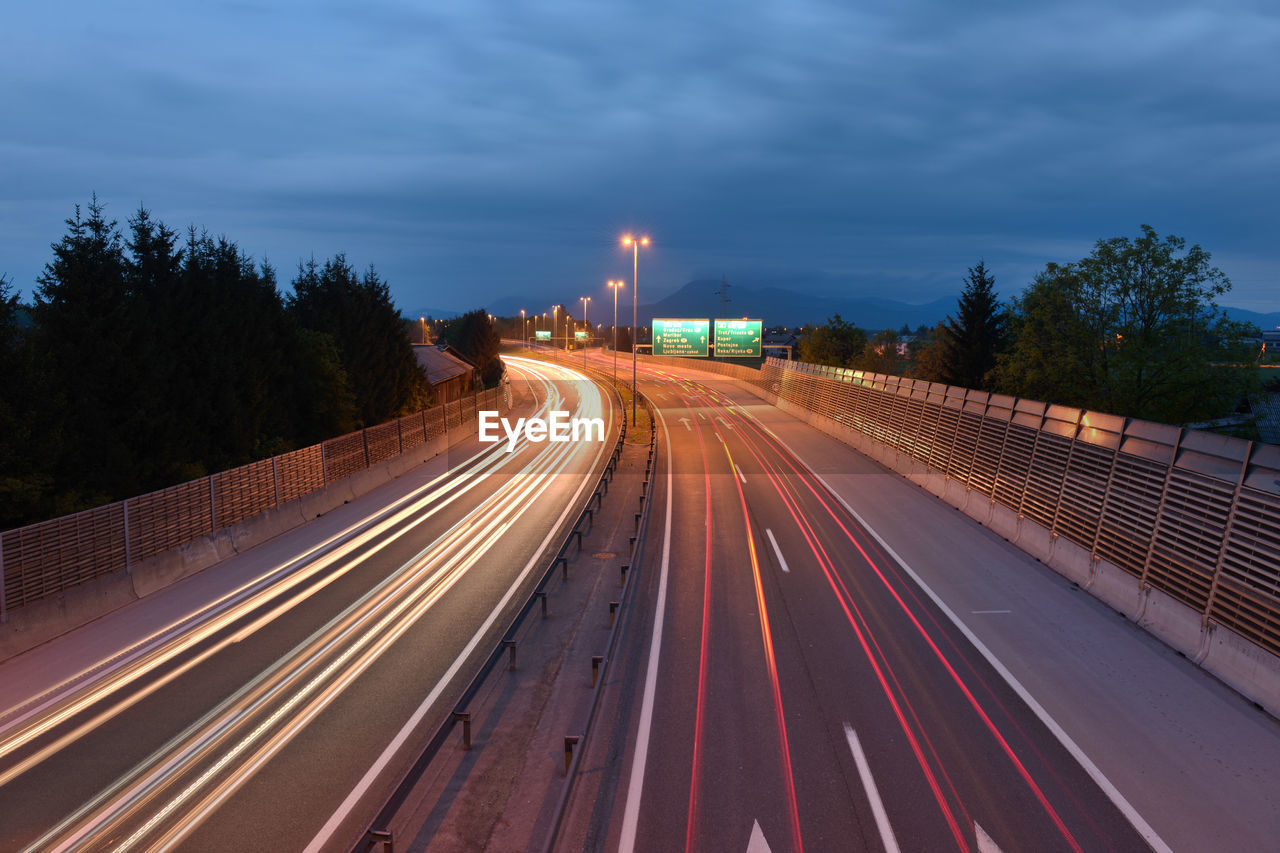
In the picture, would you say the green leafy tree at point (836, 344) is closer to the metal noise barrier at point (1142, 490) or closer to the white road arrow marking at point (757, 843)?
the metal noise barrier at point (1142, 490)

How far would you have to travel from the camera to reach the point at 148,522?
1516 centimetres

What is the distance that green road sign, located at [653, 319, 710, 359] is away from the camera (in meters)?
62.4

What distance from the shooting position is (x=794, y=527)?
21594 mm

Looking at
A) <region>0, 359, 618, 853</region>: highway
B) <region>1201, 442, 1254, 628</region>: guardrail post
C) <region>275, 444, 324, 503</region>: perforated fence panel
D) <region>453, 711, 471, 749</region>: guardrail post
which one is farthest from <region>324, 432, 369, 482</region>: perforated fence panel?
<region>1201, 442, 1254, 628</region>: guardrail post

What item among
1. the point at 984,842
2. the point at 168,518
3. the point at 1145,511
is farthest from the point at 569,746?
the point at 1145,511

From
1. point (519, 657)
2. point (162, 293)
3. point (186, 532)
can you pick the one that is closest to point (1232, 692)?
point (519, 657)

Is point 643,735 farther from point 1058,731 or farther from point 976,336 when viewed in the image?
point 976,336

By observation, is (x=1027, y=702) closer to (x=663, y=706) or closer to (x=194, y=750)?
(x=663, y=706)

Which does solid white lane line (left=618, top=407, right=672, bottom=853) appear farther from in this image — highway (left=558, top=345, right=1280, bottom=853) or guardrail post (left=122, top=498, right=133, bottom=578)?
guardrail post (left=122, top=498, right=133, bottom=578)

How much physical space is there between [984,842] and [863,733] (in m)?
2.25

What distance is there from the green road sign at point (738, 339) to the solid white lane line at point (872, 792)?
56.2 metres

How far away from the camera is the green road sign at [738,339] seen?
212 feet

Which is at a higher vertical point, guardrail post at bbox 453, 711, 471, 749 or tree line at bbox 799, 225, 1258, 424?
tree line at bbox 799, 225, 1258, 424

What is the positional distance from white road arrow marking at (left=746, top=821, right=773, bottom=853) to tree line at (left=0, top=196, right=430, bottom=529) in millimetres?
14959
